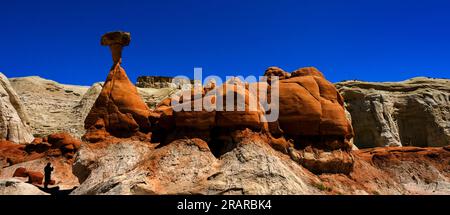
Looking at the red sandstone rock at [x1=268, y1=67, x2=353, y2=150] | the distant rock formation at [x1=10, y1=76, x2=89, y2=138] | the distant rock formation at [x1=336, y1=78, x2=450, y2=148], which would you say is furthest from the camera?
the distant rock formation at [x1=10, y1=76, x2=89, y2=138]

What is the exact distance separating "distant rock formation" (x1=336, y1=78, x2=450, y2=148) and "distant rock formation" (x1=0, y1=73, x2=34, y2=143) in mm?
28198

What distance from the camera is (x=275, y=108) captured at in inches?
619

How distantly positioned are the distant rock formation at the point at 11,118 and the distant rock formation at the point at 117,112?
61.9 ft

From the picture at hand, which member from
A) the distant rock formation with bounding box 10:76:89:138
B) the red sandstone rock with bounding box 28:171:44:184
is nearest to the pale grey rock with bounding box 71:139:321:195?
the red sandstone rock with bounding box 28:171:44:184

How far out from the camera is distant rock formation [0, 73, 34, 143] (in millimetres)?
32188

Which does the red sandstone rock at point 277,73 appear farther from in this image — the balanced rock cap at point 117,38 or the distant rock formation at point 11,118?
the distant rock formation at point 11,118

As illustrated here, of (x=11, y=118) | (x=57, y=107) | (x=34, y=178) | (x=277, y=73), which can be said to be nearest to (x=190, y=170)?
(x=277, y=73)

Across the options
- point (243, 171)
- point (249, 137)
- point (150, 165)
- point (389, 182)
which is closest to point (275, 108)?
point (249, 137)

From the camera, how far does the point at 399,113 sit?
39.1 meters

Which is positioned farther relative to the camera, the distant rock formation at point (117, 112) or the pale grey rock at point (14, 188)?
the distant rock formation at point (117, 112)

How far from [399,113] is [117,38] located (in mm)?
29753

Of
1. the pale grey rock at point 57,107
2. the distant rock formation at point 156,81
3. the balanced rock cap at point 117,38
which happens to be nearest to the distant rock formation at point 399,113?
the pale grey rock at point 57,107

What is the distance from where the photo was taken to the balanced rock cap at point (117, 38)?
18.0 m

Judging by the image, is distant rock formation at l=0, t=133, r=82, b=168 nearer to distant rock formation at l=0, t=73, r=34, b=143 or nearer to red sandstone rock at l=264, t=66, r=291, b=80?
distant rock formation at l=0, t=73, r=34, b=143
